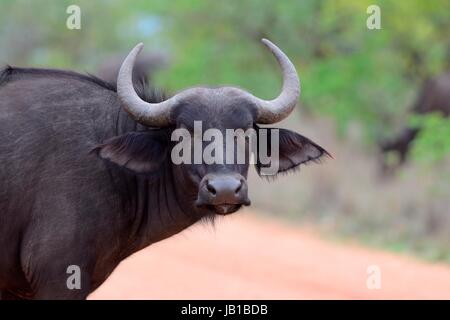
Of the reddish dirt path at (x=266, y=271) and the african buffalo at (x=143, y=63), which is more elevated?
the african buffalo at (x=143, y=63)

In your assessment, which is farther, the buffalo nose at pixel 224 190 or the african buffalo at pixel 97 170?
the african buffalo at pixel 97 170

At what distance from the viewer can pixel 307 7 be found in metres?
22.2

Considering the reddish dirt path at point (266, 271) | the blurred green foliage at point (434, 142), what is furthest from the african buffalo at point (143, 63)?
the blurred green foliage at point (434, 142)

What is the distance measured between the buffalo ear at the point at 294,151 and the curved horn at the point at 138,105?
85 cm

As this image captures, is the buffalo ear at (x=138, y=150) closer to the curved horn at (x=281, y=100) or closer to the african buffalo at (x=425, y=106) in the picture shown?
the curved horn at (x=281, y=100)

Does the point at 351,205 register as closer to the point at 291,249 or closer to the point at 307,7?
the point at 291,249

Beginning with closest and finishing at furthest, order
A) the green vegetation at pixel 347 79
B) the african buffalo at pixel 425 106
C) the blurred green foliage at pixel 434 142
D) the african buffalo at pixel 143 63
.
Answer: the blurred green foliage at pixel 434 142 → the green vegetation at pixel 347 79 → the african buffalo at pixel 425 106 → the african buffalo at pixel 143 63

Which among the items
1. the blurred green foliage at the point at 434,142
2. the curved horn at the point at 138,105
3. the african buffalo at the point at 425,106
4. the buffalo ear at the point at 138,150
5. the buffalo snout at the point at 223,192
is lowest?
the buffalo snout at the point at 223,192

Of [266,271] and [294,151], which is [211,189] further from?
[266,271]

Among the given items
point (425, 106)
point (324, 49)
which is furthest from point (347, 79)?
point (324, 49)

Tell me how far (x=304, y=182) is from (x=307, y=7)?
3.76 meters

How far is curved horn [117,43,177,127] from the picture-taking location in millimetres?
8289

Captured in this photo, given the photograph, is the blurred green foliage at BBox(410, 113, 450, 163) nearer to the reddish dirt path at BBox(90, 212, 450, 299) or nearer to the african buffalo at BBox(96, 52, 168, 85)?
the reddish dirt path at BBox(90, 212, 450, 299)

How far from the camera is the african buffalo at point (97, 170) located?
26.8 feet
